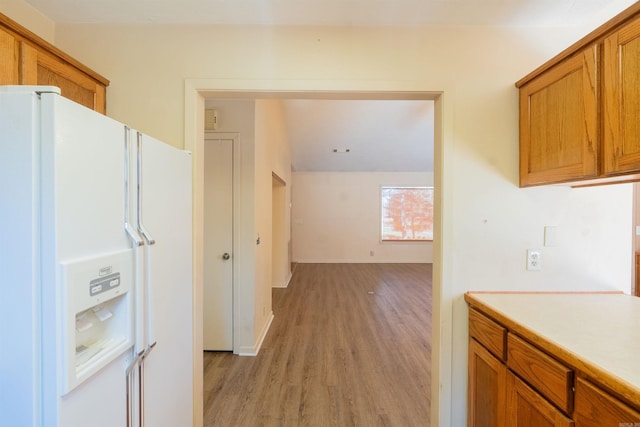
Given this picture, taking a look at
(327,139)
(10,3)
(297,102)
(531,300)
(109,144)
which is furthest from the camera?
(327,139)

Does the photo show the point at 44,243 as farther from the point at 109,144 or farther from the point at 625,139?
the point at 625,139

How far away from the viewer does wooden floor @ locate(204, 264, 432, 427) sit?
78.0 inches

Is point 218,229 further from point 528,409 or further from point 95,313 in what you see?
point 528,409

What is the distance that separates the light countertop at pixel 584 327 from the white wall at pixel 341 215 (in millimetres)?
5970

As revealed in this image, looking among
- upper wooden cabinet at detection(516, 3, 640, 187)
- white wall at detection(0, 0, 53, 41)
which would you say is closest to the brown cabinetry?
upper wooden cabinet at detection(516, 3, 640, 187)

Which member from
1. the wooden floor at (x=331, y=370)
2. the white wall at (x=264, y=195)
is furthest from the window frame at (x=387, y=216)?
the white wall at (x=264, y=195)

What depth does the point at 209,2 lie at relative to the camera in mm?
1397

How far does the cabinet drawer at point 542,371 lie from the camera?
948 millimetres

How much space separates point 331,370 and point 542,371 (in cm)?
180

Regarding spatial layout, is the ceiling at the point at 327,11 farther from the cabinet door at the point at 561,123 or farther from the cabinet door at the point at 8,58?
the cabinet door at the point at 8,58

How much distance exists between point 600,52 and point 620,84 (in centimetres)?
16

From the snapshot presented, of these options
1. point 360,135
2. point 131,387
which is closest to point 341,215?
point 360,135

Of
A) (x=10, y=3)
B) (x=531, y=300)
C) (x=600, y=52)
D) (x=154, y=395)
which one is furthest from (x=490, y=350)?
(x=10, y=3)

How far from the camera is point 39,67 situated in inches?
46.1
